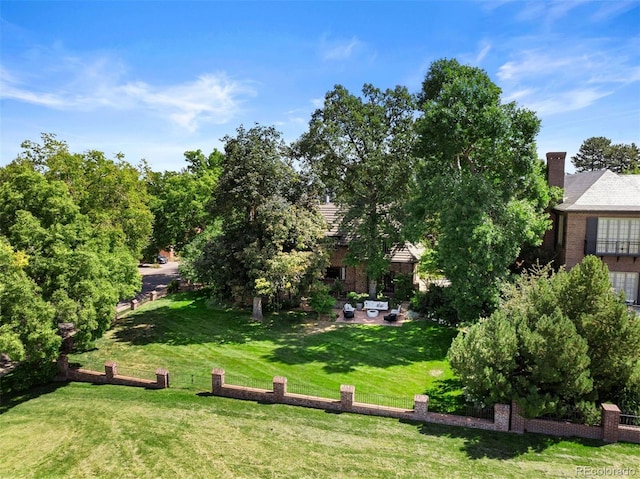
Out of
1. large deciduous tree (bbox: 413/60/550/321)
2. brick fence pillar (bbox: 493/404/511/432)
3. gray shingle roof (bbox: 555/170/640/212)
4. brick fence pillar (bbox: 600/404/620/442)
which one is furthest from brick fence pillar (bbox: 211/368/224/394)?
gray shingle roof (bbox: 555/170/640/212)

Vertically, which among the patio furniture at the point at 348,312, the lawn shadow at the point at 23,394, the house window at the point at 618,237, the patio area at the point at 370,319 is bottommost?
the lawn shadow at the point at 23,394

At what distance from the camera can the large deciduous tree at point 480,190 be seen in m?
21.9

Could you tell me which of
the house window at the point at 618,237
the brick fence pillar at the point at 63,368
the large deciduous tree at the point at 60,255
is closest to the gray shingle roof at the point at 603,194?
the house window at the point at 618,237

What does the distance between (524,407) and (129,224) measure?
80.1 feet

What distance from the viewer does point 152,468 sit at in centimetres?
1297

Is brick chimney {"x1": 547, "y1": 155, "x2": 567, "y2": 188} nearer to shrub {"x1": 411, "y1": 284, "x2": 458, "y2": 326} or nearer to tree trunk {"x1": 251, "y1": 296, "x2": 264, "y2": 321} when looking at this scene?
shrub {"x1": 411, "y1": 284, "x2": 458, "y2": 326}

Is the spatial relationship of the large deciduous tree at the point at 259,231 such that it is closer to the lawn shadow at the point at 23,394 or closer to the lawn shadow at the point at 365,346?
the lawn shadow at the point at 365,346

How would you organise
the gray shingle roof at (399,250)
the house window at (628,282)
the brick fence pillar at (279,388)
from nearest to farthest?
the brick fence pillar at (279,388)
the house window at (628,282)
the gray shingle roof at (399,250)

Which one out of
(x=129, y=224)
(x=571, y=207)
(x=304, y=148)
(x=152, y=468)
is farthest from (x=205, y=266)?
(x=571, y=207)

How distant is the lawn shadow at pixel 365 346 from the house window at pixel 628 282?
10.2 m

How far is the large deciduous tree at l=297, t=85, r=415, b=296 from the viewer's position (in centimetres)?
2842

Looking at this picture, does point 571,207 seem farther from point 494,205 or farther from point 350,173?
point 350,173

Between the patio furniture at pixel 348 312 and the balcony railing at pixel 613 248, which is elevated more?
the balcony railing at pixel 613 248

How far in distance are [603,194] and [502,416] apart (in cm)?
1727
